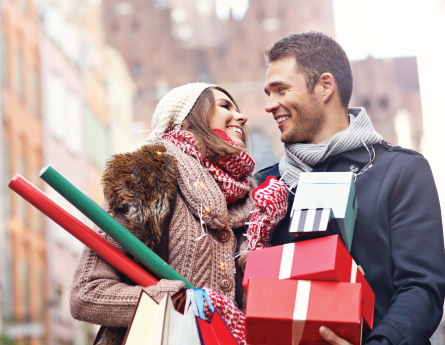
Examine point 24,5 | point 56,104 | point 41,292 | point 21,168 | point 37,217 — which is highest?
point 24,5

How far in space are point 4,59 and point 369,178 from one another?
704 inches

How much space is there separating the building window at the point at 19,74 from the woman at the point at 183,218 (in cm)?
1764

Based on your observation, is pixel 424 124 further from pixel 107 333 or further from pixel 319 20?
pixel 107 333

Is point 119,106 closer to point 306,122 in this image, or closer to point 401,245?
point 306,122

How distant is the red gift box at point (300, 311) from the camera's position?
78.0 inches

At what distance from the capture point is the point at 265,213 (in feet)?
9.07

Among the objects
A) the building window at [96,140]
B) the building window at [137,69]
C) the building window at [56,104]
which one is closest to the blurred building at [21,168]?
the building window at [56,104]

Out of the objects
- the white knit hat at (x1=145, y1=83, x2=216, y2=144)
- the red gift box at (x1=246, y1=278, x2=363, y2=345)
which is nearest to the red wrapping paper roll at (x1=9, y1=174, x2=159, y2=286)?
the red gift box at (x1=246, y1=278, x2=363, y2=345)

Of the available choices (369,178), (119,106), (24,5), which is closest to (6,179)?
(24,5)

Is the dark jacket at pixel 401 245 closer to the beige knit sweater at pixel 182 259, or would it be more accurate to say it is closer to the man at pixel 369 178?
the man at pixel 369 178

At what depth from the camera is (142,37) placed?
154 feet

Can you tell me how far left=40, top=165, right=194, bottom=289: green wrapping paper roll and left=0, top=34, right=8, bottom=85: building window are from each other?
1736 cm

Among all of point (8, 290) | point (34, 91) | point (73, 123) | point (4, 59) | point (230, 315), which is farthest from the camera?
point (73, 123)

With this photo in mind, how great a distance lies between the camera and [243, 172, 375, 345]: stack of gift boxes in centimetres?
200
